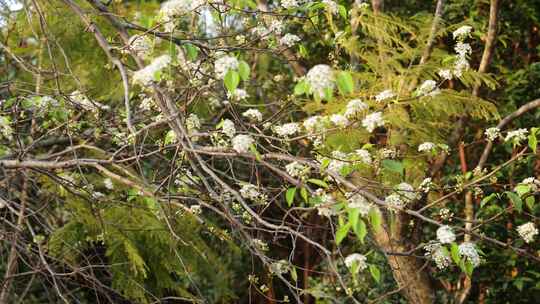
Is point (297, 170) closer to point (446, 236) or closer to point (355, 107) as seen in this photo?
point (355, 107)

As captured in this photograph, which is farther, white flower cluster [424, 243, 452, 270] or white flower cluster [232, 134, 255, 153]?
white flower cluster [424, 243, 452, 270]

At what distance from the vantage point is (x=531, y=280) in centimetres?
512

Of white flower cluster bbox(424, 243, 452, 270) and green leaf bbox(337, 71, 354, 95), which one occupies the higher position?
green leaf bbox(337, 71, 354, 95)

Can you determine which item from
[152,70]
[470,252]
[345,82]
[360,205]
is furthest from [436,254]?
[152,70]

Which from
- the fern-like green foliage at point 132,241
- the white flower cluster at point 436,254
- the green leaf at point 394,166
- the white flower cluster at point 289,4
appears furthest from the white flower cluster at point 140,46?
the fern-like green foliage at point 132,241

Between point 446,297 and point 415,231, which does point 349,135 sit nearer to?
point 415,231

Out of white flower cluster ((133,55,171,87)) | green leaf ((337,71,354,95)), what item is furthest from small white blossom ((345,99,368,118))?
white flower cluster ((133,55,171,87))

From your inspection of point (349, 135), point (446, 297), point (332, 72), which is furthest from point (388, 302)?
point (332, 72)

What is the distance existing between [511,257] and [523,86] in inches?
50.1

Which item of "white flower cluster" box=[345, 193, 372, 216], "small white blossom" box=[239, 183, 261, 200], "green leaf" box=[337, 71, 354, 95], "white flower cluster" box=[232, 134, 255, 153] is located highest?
"green leaf" box=[337, 71, 354, 95]

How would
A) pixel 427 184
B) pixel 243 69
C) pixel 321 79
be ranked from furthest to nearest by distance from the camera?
pixel 427 184 < pixel 243 69 < pixel 321 79

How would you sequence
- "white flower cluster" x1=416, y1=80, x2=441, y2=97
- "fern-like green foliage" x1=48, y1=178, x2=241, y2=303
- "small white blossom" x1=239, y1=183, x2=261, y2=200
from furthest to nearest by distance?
"fern-like green foliage" x1=48, y1=178, x2=241, y2=303, "small white blossom" x1=239, y1=183, x2=261, y2=200, "white flower cluster" x1=416, y1=80, x2=441, y2=97

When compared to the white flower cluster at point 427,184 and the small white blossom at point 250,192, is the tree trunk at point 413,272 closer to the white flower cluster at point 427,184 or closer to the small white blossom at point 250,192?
the white flower cluster at point 427,184

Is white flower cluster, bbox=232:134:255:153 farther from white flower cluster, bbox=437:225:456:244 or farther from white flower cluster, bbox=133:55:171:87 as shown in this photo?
white flower cluster, bbox=437:225:456:244
